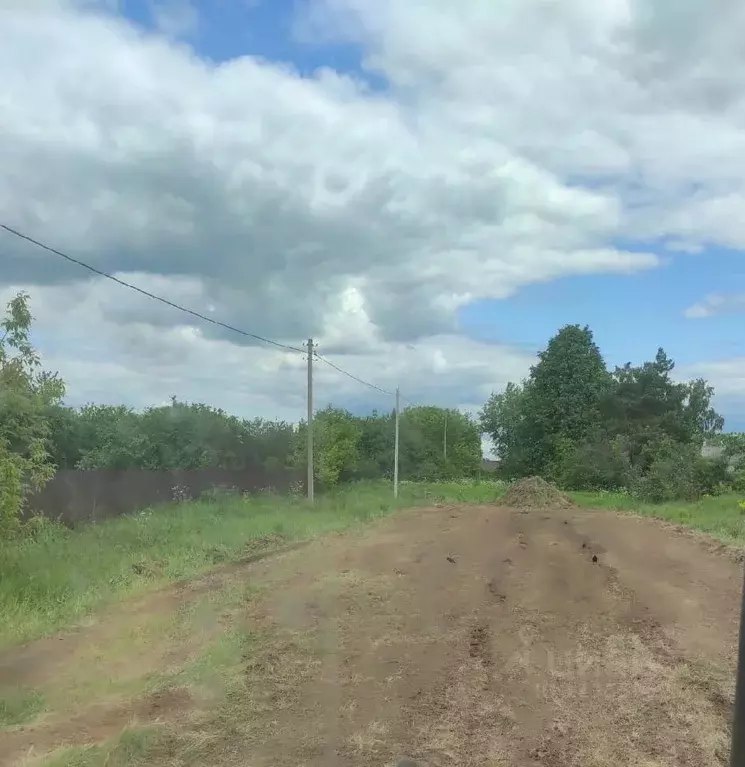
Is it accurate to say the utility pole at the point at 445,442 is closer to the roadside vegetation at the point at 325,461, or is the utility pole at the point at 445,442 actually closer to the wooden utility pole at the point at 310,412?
the roadside vegetation at the point at 325,461

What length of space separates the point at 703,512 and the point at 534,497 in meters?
6.79

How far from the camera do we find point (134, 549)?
735 inches

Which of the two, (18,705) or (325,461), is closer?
(18,705)

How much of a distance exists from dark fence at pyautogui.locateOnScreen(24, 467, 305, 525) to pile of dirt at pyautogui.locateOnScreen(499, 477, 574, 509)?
9725 millimetres

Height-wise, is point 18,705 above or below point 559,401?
below

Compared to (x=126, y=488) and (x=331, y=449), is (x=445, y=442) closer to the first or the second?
(x=331, y=449)

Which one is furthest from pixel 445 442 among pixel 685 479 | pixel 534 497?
pixel 534 497

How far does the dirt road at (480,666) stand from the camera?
6887mm

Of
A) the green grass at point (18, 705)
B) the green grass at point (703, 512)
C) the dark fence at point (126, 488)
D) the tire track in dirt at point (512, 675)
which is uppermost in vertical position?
the dark fence at point (126, 488)

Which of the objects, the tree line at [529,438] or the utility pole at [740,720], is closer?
the utility pole at [740,720]

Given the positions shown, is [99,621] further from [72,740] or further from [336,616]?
[72,740]

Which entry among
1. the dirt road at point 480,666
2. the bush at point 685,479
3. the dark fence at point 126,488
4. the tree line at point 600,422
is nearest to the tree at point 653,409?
the tree line at point 600,422

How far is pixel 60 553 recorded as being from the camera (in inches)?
641

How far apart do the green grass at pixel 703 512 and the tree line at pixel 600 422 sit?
3611 mm
